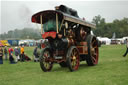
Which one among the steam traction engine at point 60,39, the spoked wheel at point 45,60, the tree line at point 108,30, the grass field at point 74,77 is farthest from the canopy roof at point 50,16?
the tree line at point 108,30

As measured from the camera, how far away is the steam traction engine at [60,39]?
822 cm

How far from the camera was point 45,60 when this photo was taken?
343 inches

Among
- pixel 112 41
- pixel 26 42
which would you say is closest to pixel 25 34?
pixel 26 42

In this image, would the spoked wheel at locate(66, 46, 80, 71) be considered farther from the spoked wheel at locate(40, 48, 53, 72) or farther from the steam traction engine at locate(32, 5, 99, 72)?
the spoked wheel at locate(40, 48, 53, 72)

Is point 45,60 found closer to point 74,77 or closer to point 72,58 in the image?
point 72,58

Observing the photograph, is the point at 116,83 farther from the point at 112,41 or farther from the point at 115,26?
the point at 115,26

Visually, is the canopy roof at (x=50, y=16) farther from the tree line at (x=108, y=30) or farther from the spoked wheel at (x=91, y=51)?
the tree line at (x=108, y=30)

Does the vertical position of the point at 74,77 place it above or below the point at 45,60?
below

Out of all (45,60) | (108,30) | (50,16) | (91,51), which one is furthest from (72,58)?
(108,30)

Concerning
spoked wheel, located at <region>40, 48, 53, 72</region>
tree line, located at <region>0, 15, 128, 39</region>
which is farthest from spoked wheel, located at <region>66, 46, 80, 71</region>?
tree line, located at <region>0, 15, 128, 39</region>

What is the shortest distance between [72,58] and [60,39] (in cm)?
100

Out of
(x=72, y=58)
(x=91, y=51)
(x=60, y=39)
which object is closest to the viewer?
(x=60, y=39)

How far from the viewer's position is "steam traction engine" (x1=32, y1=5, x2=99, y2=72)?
822 centimetres

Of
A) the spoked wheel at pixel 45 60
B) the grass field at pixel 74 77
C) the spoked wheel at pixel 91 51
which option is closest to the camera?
the grass field at pixel 74 77
